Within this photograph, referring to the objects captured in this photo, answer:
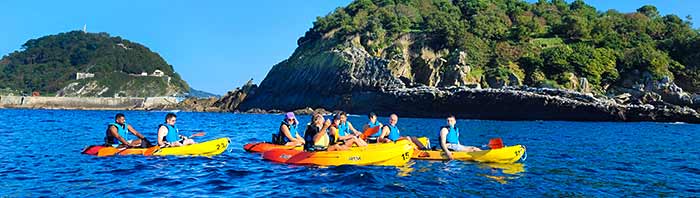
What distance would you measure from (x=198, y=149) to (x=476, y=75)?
2469 inches

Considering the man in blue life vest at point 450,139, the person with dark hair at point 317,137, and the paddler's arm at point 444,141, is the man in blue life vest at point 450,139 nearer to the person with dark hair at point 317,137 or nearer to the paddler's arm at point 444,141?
the paddler's arm at point 444,141

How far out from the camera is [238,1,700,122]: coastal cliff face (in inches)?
2554

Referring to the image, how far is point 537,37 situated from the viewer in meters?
96.1

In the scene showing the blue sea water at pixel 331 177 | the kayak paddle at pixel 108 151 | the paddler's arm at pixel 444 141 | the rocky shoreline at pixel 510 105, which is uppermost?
the rocky shoreline at pixel 510 105

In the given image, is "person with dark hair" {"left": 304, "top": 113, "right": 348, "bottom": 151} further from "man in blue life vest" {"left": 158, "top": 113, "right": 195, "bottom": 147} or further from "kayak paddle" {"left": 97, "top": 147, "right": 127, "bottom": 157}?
"kayak paddle" {"left": 97, "top": 147, "right": 127, "bottom": 157}

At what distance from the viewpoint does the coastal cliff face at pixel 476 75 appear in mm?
64875

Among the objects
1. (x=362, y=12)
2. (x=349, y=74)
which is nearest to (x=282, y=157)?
(x=349, y=74)

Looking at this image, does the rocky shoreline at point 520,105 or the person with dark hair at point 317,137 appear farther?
the rocky shoreline at point 520,105

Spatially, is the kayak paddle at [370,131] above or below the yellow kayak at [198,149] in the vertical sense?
above

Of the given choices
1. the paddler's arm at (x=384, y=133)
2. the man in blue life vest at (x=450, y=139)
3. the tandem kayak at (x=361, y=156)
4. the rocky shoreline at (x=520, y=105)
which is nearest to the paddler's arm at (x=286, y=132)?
the tandem kayak at (x=361, y=156)

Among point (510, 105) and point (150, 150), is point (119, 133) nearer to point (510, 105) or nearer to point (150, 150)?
point (150, 150)

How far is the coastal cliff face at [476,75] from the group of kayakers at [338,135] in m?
46.6

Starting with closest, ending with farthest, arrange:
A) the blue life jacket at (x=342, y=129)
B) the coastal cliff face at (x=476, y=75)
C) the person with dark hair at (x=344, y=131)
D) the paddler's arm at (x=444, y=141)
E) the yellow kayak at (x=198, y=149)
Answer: the person with dark hair at (x=344, y=131) → the paddler's arm at (x=444, y=141) → the yellow kayak at (x=198, y=149) → the blue life jacket at (x=342, y=129) → the coastal cliff face at (x=476, y=75)

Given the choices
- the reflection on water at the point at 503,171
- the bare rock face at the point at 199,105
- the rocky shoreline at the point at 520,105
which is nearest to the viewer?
the reflection on water at the point at 503,171
